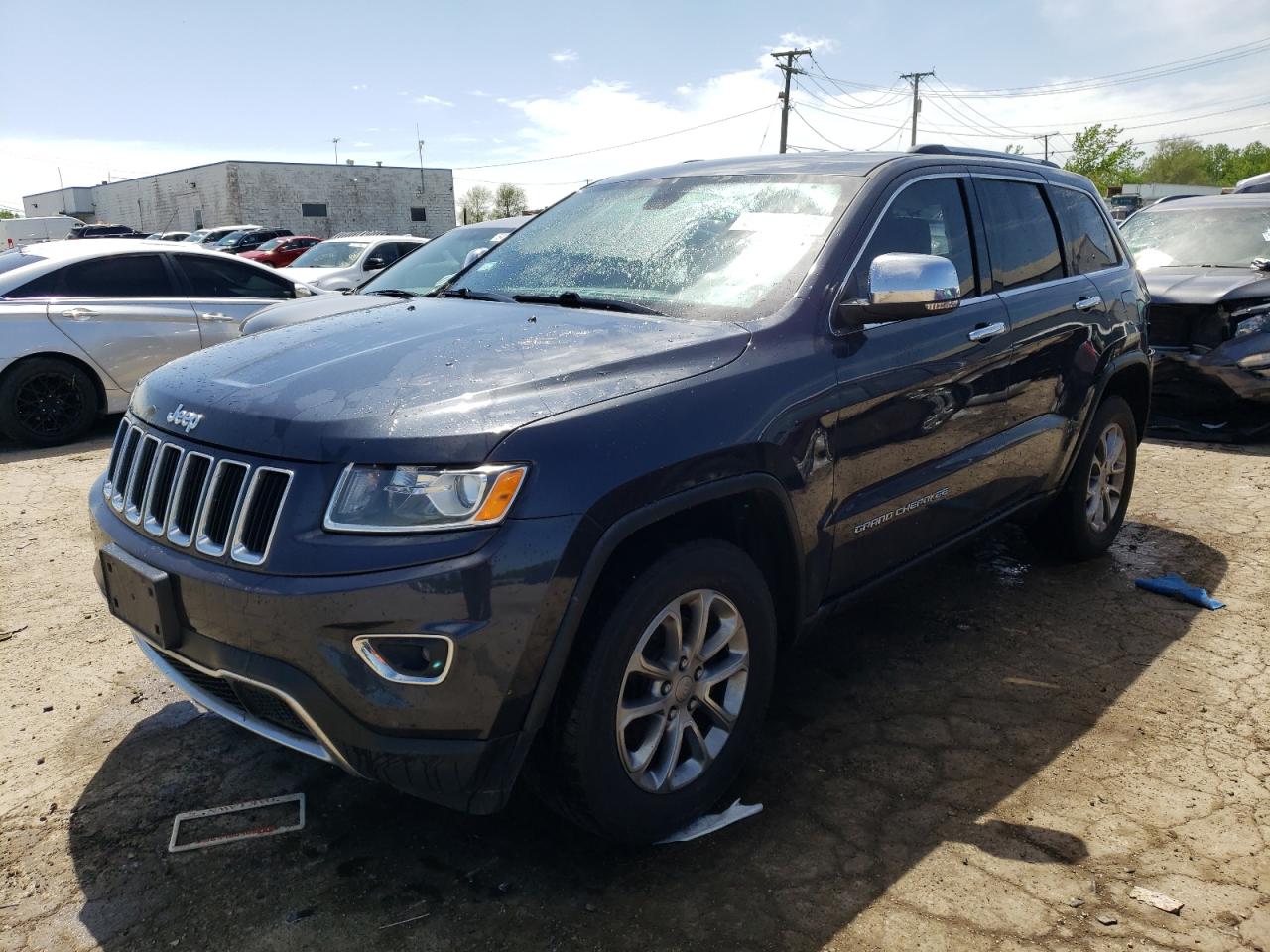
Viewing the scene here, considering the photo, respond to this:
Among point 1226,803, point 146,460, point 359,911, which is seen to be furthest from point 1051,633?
point 146,460

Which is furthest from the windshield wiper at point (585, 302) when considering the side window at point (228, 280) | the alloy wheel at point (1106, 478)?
the side window at point (228, 280)

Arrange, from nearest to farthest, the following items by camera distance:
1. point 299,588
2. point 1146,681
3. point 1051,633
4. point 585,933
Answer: point 299,588 → point 585,933 → point 1146,681 → point 1051,633

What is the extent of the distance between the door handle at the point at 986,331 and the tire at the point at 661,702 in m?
1.43

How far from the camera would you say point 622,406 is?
237 centimetres

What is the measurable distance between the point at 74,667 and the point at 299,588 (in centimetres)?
228

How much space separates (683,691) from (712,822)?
46cm

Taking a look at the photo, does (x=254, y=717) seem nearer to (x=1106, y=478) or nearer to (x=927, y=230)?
(x=927, y=230)

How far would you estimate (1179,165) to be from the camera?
9544 cm

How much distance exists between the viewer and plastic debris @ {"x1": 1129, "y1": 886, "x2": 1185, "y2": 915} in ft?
8.02

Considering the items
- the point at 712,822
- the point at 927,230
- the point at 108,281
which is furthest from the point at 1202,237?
the point at 108,281

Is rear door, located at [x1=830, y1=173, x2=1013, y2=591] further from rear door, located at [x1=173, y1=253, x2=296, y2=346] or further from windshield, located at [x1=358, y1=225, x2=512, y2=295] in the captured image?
rear door, located at [x1=173, y1=253, x2=296, y2=346]

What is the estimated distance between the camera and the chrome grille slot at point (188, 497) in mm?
2385

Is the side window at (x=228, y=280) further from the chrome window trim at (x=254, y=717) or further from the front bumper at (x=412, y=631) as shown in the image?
the front bumper at (x=412, y=631)

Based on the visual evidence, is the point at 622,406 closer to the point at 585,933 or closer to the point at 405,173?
the point at 585,933
